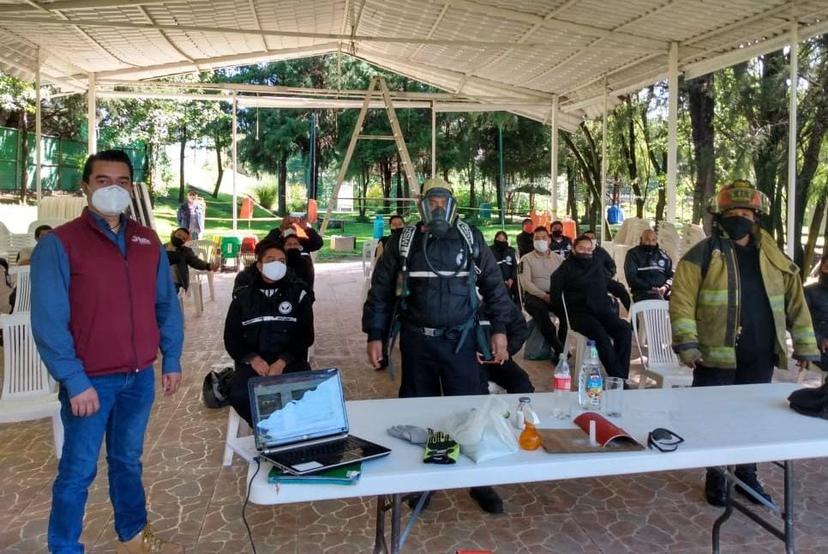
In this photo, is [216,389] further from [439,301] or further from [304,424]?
[304,424]

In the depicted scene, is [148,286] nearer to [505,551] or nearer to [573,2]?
[505,551]

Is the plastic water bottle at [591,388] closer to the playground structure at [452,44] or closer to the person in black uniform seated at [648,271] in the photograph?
the person in black uniform seated at [648,271]

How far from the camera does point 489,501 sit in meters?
3.29

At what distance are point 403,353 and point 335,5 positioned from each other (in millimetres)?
7860

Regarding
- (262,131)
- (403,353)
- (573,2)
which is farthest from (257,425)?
(262,131)

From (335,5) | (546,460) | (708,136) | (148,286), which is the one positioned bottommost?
(546,460)

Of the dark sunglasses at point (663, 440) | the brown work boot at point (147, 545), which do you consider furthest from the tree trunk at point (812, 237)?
the brown work boot at point (147, 545)

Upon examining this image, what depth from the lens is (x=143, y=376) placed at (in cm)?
264

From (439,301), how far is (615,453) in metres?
1.26

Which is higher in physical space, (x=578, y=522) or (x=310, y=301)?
(x=310, y=301)

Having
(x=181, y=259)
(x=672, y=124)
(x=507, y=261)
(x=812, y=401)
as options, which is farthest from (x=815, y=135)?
(x=181, y=259)

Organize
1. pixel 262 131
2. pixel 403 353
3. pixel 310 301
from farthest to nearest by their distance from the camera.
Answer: pixel 262 131, pixel 310 301, pixel 403 353

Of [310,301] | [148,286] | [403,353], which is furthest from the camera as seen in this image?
[310,301]

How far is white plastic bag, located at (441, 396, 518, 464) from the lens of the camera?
83.2 inches
